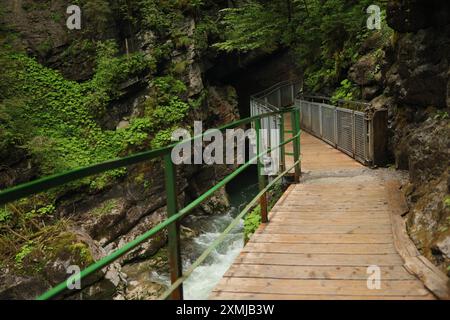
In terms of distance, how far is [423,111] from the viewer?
7.46 metres

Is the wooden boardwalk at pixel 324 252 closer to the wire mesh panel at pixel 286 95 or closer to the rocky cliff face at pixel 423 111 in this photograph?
the rocky cliff face at pixel 423 111

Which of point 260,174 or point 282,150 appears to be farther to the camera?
point 282,150

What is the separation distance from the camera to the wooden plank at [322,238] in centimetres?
476

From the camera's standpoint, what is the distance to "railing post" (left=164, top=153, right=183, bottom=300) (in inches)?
110

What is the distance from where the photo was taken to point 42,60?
1656 centimetres

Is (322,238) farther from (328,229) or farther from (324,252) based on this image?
(324,252)

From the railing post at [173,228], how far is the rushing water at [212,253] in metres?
5.93

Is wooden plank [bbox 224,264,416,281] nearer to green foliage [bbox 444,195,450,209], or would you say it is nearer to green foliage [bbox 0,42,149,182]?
green foliage [bbox 444,195,450,209]

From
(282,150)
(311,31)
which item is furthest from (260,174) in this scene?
(311,31)

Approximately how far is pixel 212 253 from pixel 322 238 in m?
9.20

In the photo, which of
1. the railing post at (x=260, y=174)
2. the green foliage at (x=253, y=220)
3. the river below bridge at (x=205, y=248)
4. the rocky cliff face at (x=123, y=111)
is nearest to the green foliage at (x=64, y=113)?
the rocky cliff face at (x=123, y=111)

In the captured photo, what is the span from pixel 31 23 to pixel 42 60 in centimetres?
182

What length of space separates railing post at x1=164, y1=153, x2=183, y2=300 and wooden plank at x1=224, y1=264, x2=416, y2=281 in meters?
1.09
